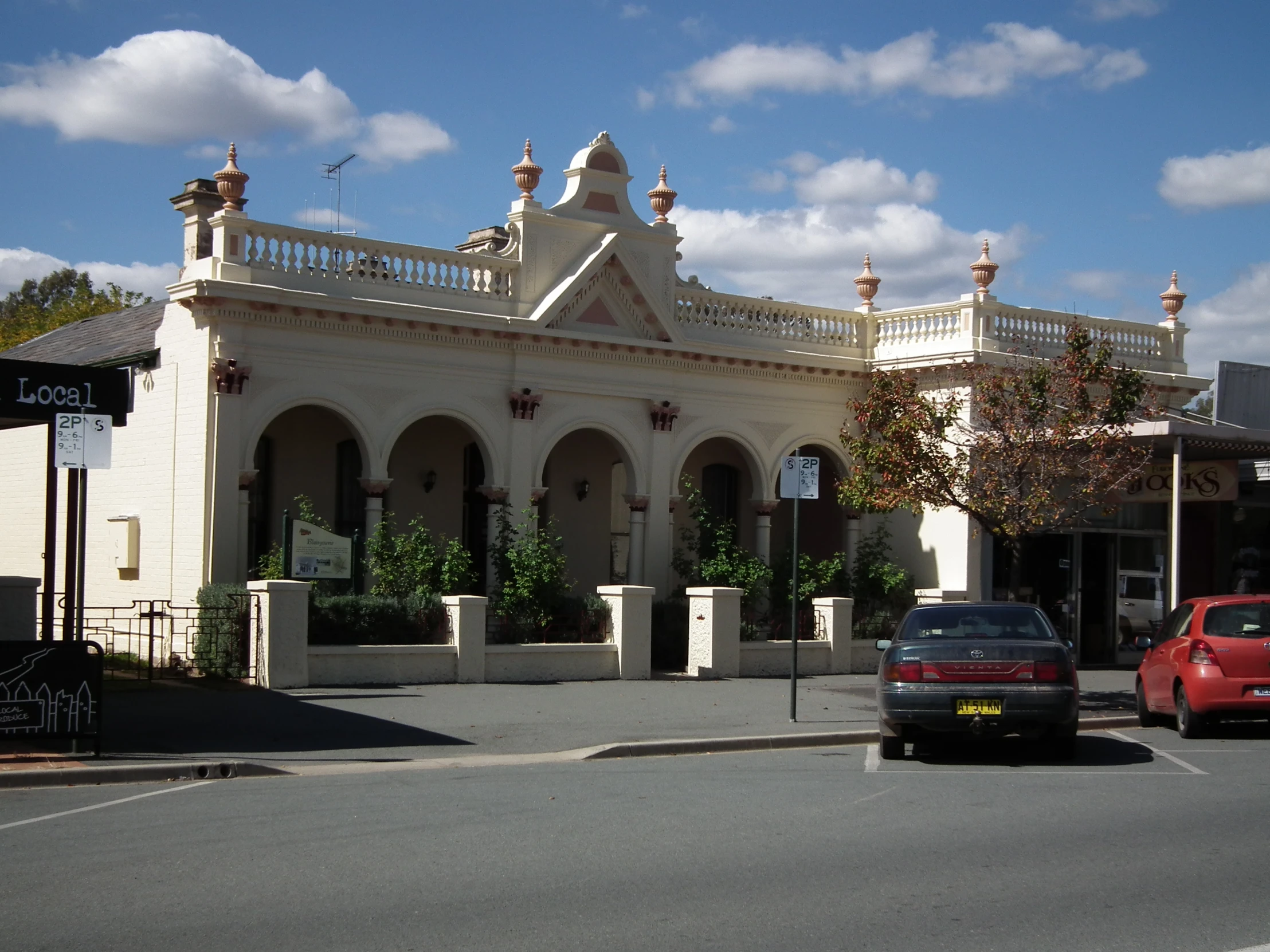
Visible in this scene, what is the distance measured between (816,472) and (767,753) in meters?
3.50

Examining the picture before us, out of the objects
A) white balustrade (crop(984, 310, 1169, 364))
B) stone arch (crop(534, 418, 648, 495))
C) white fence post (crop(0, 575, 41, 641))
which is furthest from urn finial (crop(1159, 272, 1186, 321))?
white fence post (crop(0, 575, 41, 641))

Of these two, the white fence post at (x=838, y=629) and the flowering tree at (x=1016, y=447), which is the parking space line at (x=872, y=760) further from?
the white fence post at (x=838, y=629)

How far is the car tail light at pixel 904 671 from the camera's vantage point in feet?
41.4

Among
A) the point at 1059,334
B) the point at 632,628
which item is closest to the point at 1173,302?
the point at 1059,334

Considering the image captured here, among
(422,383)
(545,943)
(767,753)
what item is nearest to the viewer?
(545,943)

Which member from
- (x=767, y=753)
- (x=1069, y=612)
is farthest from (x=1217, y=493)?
(x=767, y=753)

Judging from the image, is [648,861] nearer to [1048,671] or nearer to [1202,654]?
[1048,671]

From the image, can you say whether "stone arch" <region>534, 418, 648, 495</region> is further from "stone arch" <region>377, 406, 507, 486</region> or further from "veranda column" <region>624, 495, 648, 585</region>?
"stone arch" <region>377, 406, 507, 486</region>

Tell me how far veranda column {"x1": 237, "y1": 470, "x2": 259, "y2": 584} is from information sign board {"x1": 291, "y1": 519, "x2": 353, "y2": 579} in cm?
102

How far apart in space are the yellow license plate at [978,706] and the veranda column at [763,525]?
12.2 metres

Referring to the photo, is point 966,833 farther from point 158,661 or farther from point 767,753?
point 158,661

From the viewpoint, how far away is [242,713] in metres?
15.0

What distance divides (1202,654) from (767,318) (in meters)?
11.8

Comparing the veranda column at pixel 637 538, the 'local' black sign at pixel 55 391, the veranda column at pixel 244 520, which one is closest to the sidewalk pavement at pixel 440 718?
the veranda column at pixel 244 520
